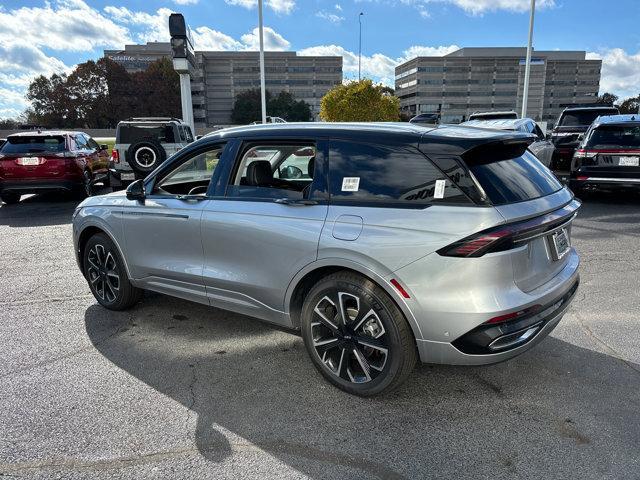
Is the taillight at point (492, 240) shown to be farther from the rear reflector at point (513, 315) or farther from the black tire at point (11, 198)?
the black tire at point (11, 198)

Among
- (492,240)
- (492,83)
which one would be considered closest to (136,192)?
(492,240)

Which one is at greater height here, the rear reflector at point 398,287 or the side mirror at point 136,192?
the side mirror at point 136,192

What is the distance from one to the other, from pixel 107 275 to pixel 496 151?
Answer: 12.2 ft

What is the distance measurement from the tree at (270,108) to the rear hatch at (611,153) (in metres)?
104

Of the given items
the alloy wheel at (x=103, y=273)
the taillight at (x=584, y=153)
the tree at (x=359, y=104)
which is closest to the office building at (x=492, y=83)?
the tree at (x=359, y=104)

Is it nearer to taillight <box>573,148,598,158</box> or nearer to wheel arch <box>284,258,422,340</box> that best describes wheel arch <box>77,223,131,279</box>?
wheel arch <box>284,258,422,340</box>

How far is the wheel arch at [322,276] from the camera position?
2.82 metres

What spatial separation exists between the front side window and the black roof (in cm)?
33

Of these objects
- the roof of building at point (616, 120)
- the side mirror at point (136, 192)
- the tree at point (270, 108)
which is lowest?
the side mirror at point (136, 192)

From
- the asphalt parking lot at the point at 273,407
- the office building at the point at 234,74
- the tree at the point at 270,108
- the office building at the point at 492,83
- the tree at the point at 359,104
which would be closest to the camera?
the asphalt parking lot at the point at 273,407

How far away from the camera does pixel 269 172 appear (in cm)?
377

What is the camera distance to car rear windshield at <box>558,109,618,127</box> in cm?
1543

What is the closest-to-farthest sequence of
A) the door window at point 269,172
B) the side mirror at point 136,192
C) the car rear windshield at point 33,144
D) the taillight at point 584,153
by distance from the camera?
the door window at point 269,172
the side mirror at point 136,192
the taillight at point 584,153
the car rear windshield at point 33,144

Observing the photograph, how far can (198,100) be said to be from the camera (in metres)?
115
